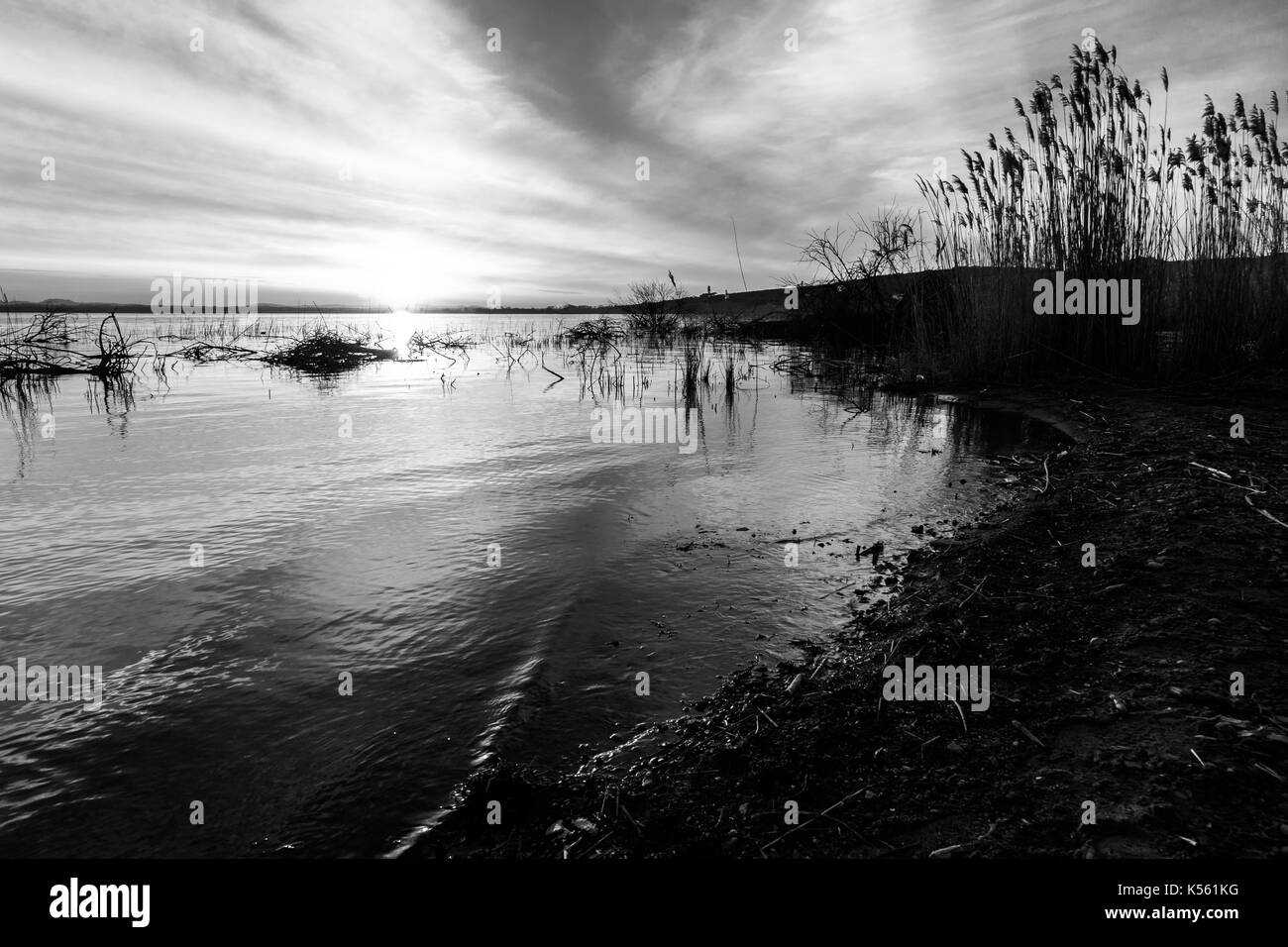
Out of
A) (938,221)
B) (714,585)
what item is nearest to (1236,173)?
(938,221)

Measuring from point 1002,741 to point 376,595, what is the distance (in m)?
3.29

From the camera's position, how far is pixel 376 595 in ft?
12.5

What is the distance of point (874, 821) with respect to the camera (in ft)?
6.21

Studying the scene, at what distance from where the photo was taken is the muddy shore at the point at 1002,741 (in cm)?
179

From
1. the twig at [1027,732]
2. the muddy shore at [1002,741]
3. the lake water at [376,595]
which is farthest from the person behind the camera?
the lake water at [376,595]

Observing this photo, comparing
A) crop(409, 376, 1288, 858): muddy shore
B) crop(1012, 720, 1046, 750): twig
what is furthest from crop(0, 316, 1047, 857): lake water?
crop(1012, 720, 1046, 750): twig

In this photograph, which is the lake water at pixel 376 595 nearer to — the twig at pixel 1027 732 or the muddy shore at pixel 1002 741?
the muddy shore at pixel 1002 741

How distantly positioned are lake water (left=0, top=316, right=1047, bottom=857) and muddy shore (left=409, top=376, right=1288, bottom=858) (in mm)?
284

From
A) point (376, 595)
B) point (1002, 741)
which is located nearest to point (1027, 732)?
point (1002, 741)

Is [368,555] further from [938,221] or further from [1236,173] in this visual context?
[1236,173]

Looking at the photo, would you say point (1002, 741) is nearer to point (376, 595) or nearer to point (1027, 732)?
point (1027, 732)

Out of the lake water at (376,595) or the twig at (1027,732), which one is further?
the lake water at (376,595)

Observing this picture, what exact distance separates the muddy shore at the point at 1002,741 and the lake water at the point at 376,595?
0.93 ft

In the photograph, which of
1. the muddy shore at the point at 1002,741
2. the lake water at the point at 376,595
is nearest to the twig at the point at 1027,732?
the muddy shore at the point at 1002,741
